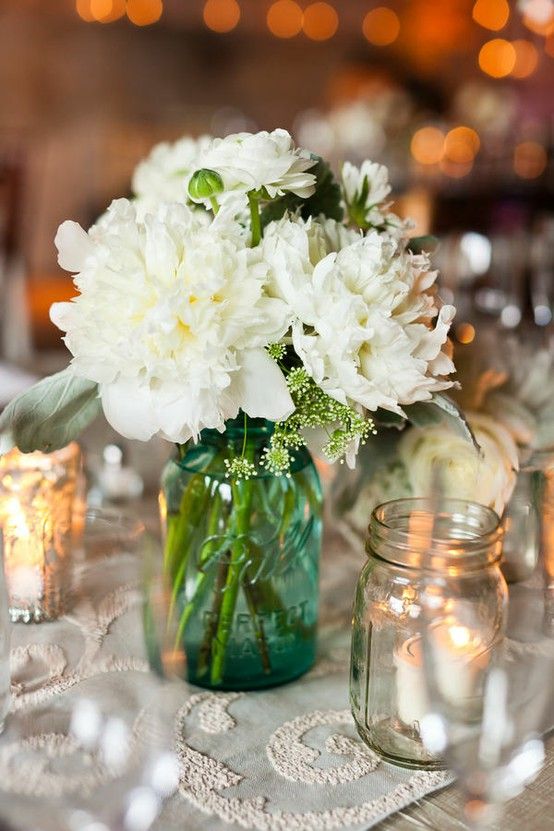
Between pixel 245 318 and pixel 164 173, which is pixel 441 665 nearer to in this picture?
pixel 245 318

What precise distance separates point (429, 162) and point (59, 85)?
2.70 meters

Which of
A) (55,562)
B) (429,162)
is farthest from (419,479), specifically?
(429,162)

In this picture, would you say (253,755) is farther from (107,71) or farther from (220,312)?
(107,71)

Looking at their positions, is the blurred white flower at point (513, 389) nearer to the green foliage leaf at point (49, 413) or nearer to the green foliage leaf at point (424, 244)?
the green foliage leaf at point (424, 244)

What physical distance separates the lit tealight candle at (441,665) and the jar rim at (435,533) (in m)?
0.05

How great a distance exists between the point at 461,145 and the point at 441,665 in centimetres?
459

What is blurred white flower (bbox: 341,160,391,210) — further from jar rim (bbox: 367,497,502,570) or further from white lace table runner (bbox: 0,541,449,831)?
white lace table runner (bbox: 0,541,449,831)

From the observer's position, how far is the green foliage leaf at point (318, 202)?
2.54 feet

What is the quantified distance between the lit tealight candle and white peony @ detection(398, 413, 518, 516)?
18 cm

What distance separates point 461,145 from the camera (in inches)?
191

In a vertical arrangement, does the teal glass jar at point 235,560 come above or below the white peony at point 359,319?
below

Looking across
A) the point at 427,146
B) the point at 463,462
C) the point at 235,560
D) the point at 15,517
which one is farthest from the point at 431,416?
the point at 427,146

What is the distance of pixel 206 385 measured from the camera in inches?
25.2

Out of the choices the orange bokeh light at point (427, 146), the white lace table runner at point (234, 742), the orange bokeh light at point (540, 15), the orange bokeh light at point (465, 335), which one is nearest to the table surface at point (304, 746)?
the white lace table runner at point (234, 742)
